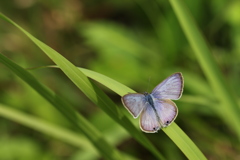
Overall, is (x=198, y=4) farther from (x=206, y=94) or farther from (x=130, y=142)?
(x=130, y=142)

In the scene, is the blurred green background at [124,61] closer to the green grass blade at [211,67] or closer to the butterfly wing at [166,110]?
the green grass blade at [211,67]

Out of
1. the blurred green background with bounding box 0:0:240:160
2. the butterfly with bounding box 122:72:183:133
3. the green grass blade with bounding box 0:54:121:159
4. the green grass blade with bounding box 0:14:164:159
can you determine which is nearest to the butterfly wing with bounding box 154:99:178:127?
the butterfly with bounding box 122:72:183:133

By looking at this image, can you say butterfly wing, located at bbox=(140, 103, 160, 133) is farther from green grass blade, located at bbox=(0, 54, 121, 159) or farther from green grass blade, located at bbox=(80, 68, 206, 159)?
green grass blade, located at bbox=(0, 54, 121, 159)

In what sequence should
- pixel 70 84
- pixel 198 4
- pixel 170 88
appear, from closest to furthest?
pixel 170 88, pixel 198 4, pixel 70 84

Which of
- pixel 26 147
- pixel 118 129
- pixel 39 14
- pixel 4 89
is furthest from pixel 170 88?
pixel 39 14

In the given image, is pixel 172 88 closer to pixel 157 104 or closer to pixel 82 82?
pixel 157 104

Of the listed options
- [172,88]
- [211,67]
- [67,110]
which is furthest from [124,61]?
[172,88]

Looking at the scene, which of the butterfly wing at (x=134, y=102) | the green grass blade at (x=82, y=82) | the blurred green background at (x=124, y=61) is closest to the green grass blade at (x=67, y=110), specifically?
the green grass blade at (x=82, y=82)
